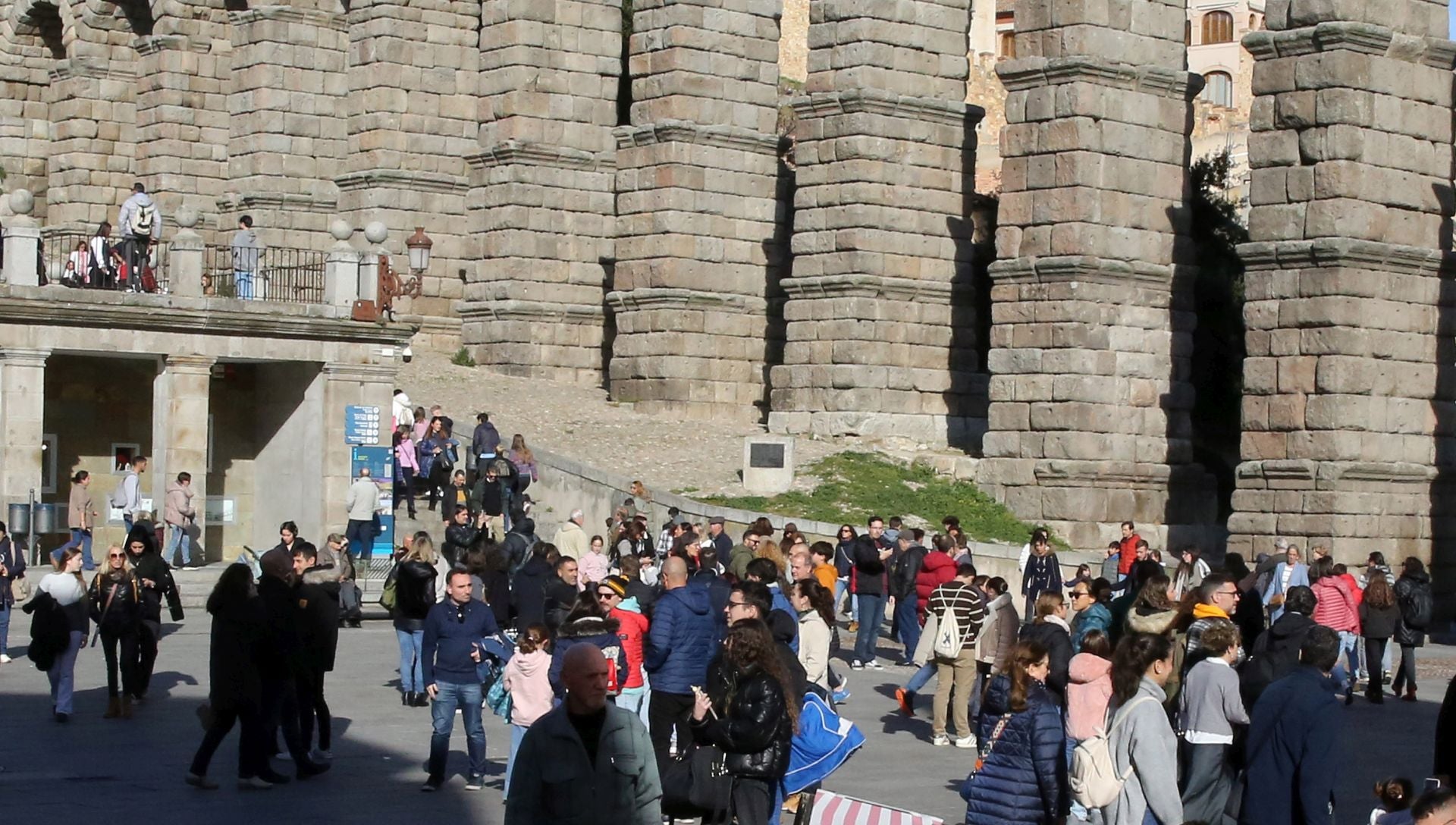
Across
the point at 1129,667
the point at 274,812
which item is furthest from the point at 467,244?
the point at 1129,667

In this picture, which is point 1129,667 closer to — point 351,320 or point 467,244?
point 351,320

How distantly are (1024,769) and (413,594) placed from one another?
8.33 metres

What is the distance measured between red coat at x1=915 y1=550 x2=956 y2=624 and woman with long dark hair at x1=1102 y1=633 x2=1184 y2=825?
9987 mm

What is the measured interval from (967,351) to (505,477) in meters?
8.96

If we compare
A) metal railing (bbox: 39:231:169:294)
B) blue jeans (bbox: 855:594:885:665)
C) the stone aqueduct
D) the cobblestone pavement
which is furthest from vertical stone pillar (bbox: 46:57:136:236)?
blue jeans (bbox: 855:594:885:665)

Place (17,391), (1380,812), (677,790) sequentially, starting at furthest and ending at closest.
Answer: (17,391)
(677,790)
(1380,812)

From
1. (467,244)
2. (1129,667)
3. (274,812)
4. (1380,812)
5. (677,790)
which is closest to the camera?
(1380,812)

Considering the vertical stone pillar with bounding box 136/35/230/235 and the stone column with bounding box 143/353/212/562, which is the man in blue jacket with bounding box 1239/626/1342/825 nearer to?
the stone column with bounding box 143/353/212/562

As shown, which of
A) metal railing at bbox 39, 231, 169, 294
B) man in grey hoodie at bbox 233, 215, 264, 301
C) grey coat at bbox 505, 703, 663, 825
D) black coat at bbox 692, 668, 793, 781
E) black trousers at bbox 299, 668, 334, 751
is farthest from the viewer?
man in grey hoodie at bbox 233, 215, 264, 301

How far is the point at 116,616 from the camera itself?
56.9ft

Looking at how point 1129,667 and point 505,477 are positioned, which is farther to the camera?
point 505,477

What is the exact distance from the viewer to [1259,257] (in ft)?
86.0

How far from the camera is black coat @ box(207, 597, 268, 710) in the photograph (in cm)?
1441

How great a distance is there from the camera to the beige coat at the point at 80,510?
26.3 metres
